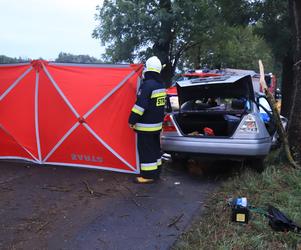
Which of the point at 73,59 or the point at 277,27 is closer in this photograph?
the point at 277,27

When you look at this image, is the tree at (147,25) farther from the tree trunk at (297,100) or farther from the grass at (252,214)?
the grass at (252,214)

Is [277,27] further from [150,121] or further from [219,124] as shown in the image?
[150,121]

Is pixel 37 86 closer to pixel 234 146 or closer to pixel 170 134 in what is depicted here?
pixel 170 134

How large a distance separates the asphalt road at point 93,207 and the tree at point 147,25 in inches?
692

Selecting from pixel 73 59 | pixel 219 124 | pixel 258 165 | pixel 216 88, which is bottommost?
pixel 258 165

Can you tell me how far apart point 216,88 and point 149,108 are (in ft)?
5.03

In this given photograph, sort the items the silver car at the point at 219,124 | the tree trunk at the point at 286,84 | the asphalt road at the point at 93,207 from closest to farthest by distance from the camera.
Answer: the asphalt road at the point at 93,207
the silver car at the point at 219,124
the tree trunk at the point at 286,84

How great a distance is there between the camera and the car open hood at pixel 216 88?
6898 mm

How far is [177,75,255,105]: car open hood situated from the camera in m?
6.90

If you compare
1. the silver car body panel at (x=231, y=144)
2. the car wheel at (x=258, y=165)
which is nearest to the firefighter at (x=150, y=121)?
the silver car body panel at (x=231, y=144)

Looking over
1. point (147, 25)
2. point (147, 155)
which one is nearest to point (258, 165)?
point (147, 155)

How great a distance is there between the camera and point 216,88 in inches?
288

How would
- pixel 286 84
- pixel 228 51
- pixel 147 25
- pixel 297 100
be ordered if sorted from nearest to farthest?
1. pixel 297 100
2. pixel 286 84
3. pixel 147 25
4. pixel 228 51

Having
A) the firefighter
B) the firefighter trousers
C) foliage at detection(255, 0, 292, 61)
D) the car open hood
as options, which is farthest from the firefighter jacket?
foliage at detection(255, 0, 292, 61)
